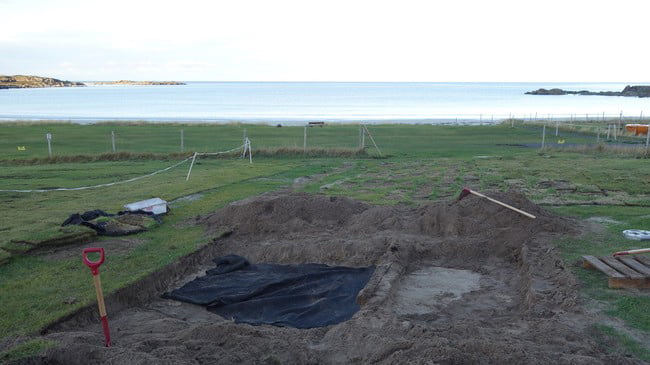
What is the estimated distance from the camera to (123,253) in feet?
35.8

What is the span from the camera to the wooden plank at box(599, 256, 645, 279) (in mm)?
8562

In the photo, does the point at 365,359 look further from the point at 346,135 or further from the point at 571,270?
the point at 346,135

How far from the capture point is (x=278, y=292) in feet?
30.4

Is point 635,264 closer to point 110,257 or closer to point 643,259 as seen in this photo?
point 643,259

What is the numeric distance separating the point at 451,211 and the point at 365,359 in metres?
6.96

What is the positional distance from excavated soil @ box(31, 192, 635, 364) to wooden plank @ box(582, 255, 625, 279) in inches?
15.0

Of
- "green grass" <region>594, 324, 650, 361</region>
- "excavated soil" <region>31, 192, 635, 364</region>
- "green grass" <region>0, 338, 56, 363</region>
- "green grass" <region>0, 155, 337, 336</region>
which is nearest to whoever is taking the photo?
"green grass" <region>0, 338, 56, 363</region>

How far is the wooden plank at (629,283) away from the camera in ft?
27.9

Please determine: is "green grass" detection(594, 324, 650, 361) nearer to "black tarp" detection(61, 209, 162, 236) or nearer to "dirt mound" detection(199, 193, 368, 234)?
"dirt mound" detection(199, 193, 368, 234)

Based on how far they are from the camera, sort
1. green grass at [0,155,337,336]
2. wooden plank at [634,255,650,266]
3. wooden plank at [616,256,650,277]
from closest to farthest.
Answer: green grass at [0,155,337,336] < wooden plank at [616,256,650,277] < wooden plank at [634,255,650,266]

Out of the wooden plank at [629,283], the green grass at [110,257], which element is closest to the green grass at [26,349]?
the green grass at [110,257]

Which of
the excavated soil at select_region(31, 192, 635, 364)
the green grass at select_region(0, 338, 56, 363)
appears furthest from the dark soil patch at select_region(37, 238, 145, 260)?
the green grass at select_region(0, 338, 56, 363)

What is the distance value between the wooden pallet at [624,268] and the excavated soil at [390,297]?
0.49 meters

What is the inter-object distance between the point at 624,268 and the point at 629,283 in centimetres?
44
